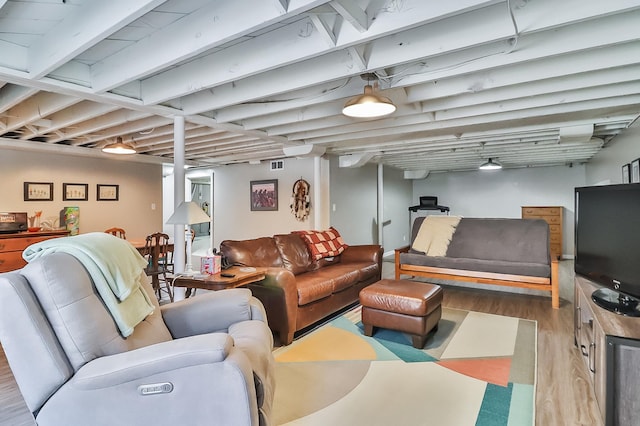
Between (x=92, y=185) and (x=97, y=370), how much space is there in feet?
18.8

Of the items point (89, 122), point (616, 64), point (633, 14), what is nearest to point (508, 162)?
point (616, 64)

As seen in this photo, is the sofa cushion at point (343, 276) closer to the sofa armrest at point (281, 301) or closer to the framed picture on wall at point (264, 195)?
the sofa armrest at point (281, 301)

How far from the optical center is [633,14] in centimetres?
193

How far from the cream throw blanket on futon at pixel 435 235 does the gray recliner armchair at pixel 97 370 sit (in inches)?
159

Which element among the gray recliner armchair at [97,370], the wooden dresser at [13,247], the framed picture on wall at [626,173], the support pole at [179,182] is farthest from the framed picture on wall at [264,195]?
the gray recliner armchair at [97,370]

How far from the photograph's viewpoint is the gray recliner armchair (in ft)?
4.03

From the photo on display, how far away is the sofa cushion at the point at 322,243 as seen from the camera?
412 centimetres

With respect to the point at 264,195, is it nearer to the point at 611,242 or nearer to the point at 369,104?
the point at 369,104

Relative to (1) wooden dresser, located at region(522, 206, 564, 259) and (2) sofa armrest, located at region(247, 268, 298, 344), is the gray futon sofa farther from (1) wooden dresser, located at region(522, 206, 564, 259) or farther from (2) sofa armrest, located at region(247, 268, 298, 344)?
(1) wooden dresser, located at region(522, 206, 564, 259)

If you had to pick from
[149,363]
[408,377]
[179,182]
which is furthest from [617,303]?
[179,182]

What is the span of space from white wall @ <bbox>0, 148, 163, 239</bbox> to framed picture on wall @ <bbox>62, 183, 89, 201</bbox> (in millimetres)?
52

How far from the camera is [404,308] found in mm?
2859

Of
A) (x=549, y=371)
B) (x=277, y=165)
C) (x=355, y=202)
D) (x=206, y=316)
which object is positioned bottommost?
(x=549, y=371)

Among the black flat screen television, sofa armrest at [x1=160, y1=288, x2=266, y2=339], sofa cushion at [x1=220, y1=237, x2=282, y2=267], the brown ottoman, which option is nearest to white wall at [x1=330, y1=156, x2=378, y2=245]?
sofa cushion at [x1=220, y1=237, x2=282, y2=267]
